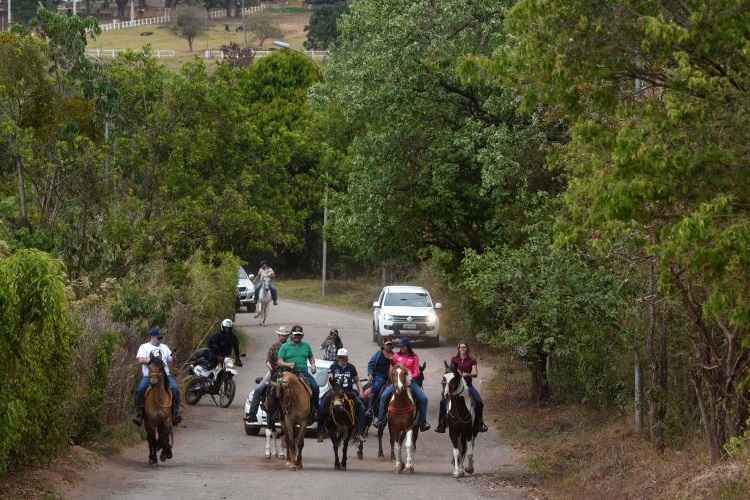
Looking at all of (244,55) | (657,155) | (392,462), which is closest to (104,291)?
(392,462)

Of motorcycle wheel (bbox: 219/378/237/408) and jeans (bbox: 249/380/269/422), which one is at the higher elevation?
jeans (bbox: 249/380/269/422)

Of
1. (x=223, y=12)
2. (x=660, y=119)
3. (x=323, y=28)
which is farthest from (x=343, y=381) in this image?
(x=223, y=12)

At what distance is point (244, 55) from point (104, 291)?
84543 millimetres

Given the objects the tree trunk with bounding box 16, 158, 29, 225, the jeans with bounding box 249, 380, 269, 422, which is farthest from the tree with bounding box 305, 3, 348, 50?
the jeans with bounding box 249, 380, 269, 422

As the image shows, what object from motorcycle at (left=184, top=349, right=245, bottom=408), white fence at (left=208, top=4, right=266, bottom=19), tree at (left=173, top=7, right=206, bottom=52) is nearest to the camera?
motorcycle at (left=184, top=349, right=245, bottom=408)

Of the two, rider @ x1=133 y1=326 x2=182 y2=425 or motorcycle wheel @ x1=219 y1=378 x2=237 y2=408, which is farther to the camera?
motorcycle wheel @ x1=219 y1=378 x2=237 y2=408

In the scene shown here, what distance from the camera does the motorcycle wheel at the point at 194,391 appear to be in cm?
2889

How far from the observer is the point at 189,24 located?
139375mm

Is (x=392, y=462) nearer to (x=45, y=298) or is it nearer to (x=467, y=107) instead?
(x=45, y=298)

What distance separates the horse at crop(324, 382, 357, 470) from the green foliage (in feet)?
14.0

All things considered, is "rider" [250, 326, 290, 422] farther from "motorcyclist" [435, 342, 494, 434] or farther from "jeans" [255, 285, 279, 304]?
"jeans" [255, 285, 279, 304]

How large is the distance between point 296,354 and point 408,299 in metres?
20.5

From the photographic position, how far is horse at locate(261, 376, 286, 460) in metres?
21.0

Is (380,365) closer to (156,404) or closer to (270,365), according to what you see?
(270,365)
